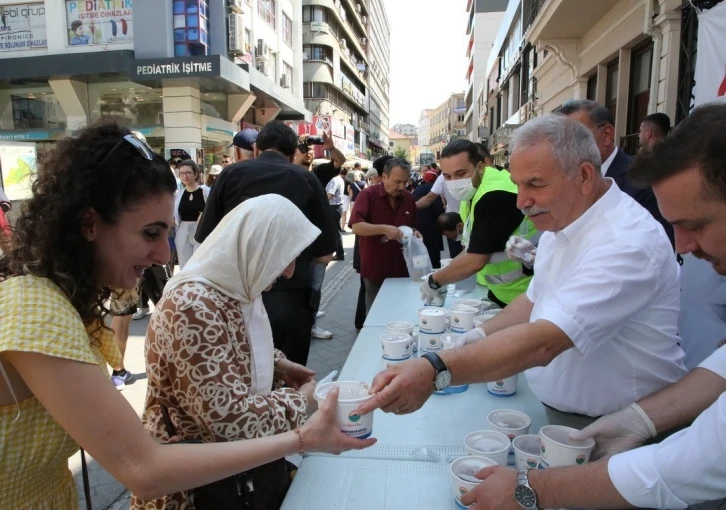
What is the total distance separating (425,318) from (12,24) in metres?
20.3

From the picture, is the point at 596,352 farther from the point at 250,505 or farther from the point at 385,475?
the point at 250,505

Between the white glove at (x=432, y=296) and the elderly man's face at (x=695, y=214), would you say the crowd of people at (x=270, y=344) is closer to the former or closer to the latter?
the elderly man's face at (x=695, y=214)

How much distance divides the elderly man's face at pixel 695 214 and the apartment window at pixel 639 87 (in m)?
6.51

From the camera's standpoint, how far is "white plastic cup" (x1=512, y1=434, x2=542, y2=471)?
4.55 ft

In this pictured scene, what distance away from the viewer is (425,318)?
2.45 m

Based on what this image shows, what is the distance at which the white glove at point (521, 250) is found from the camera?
273cm

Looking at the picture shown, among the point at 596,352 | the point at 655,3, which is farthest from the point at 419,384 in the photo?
the point at 655,3

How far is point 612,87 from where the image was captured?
323 inches

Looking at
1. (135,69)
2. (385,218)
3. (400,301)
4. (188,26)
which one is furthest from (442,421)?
(188,26)

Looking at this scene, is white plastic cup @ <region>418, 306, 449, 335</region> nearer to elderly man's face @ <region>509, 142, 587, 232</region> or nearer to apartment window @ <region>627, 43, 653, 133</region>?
elderly man's face @ <region>509, 142, 587, 232</region>

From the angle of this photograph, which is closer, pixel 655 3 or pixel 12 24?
pixel 655 3

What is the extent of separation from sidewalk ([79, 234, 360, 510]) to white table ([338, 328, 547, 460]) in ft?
5.37

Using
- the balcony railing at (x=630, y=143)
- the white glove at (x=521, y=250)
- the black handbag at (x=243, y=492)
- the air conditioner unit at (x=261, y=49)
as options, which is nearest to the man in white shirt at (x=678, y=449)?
the black handbag at (x=243, y=492)

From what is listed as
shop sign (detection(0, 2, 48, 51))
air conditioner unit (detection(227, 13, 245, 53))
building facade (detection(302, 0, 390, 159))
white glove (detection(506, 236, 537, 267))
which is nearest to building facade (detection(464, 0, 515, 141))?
building facade (detection(302, 0, 390, 159))
